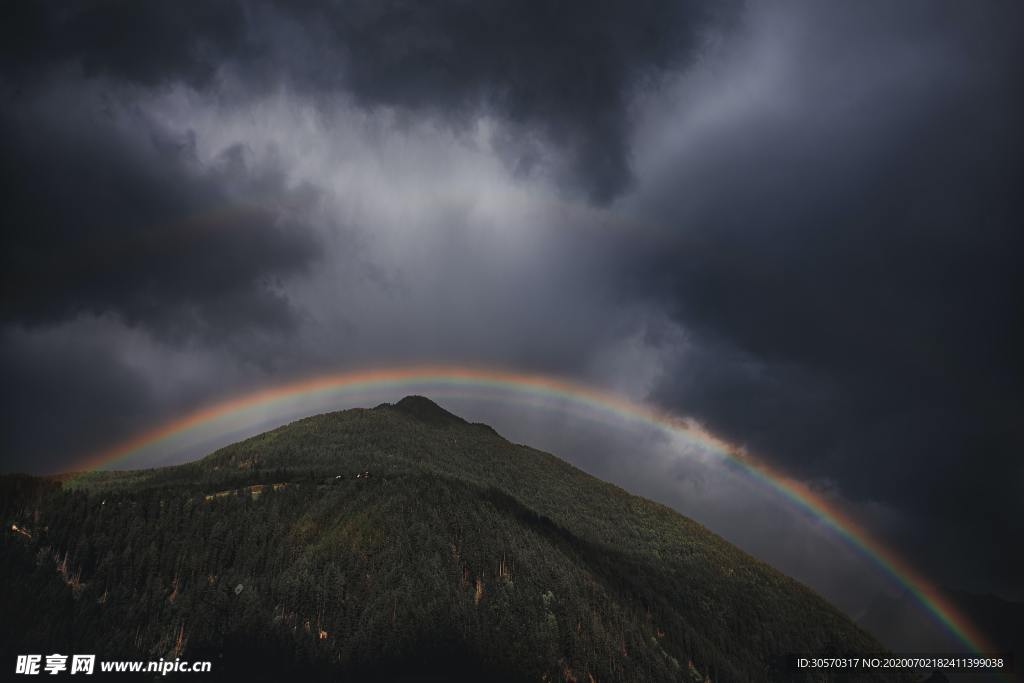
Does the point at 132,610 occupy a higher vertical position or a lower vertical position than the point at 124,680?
higher

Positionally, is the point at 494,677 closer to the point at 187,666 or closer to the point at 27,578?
the point at 187,666

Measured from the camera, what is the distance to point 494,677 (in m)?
200

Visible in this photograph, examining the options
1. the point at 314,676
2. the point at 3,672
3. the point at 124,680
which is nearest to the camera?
the point at 3,672

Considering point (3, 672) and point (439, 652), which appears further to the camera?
point (439, 652)

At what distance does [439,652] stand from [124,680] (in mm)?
89686

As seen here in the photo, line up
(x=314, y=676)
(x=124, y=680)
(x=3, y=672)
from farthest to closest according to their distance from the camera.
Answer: (x=314, y=676) < (x=124, y=680) < (x=3, y=672)

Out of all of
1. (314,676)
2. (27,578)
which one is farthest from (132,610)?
(314,676)

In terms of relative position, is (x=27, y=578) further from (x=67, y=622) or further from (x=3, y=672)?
(x=3, y=672)

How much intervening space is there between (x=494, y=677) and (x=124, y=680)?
107m

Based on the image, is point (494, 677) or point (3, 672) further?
point (494, 677)

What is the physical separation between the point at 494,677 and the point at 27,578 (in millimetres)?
150691

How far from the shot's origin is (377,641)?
198000 mm

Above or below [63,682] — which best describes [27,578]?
above

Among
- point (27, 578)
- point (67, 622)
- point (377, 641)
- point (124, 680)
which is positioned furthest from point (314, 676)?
point (27, 578)
